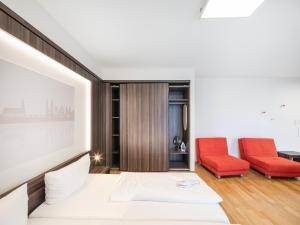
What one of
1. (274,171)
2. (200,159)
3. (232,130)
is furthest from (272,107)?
(200,159)

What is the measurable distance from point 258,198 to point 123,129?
112 inches

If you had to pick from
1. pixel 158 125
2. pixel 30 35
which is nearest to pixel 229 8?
pixel 30 35

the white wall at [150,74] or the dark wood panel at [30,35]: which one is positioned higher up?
the white wall at [150,74]

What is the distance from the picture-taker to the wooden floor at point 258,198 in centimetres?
223

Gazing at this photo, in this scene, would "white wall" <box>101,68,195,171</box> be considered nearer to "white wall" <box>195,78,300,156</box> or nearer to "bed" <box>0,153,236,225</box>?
"white wall" <box>195,78,300,156</box>

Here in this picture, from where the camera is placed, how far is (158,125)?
12.2ft

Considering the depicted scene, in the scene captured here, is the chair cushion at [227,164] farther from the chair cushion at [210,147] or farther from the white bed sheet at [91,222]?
the white bed sheet at [91,222]

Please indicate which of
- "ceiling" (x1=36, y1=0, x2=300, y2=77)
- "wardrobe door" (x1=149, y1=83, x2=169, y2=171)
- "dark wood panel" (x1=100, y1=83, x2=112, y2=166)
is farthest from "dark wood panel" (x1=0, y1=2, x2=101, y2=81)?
"wardrobe door" (x1=149, y1=83, x2=169, y2=171)

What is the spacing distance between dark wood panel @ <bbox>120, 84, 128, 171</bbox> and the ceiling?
671mm

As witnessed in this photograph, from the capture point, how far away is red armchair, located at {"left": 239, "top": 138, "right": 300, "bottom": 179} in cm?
349

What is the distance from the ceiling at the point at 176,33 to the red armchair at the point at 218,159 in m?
1.99

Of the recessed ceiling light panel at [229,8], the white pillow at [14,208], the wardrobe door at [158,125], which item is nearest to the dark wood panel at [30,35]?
the white pillow at [14,208]

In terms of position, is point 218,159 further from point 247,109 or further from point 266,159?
point 247,109

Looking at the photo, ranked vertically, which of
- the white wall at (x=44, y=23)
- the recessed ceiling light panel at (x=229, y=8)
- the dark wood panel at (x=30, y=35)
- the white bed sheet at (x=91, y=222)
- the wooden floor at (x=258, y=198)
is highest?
the recessed ceiling light panel at (x=229, y=8)
